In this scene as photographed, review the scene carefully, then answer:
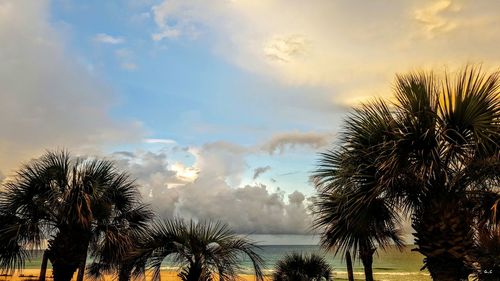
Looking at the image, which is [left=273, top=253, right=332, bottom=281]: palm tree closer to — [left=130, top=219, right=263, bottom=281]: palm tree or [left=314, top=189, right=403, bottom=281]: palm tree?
[left=314, top=189, right=403, bottom=281]: palm tree

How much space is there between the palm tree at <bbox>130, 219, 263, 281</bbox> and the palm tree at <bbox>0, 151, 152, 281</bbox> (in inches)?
147

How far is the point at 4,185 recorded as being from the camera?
12.9 metres

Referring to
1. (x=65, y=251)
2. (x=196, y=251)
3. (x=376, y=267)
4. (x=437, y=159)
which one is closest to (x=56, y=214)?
(x=65, y=251)

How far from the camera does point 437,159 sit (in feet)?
25.1

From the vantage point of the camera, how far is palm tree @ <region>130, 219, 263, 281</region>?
8445 millimetres

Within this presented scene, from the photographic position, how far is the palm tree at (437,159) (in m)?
7.72

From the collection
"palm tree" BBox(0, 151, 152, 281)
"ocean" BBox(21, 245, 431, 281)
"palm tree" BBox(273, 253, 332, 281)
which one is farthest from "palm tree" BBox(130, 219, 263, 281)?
"palm tree" BBox(273, 253, 332, 281)

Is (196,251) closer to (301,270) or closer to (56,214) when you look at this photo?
(56,214)

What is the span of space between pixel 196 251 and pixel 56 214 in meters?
5.77

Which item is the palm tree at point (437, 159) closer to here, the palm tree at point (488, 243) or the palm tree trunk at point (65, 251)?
the palm tree at point (488, 243)

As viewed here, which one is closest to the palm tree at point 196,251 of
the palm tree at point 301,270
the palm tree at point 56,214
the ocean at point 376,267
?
the ocean at point 376,267

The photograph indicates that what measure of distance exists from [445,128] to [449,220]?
169 centimetres

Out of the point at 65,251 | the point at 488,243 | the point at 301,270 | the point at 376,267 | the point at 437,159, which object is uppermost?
the point at 437,159

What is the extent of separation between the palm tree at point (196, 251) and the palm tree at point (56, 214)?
3.75 m
